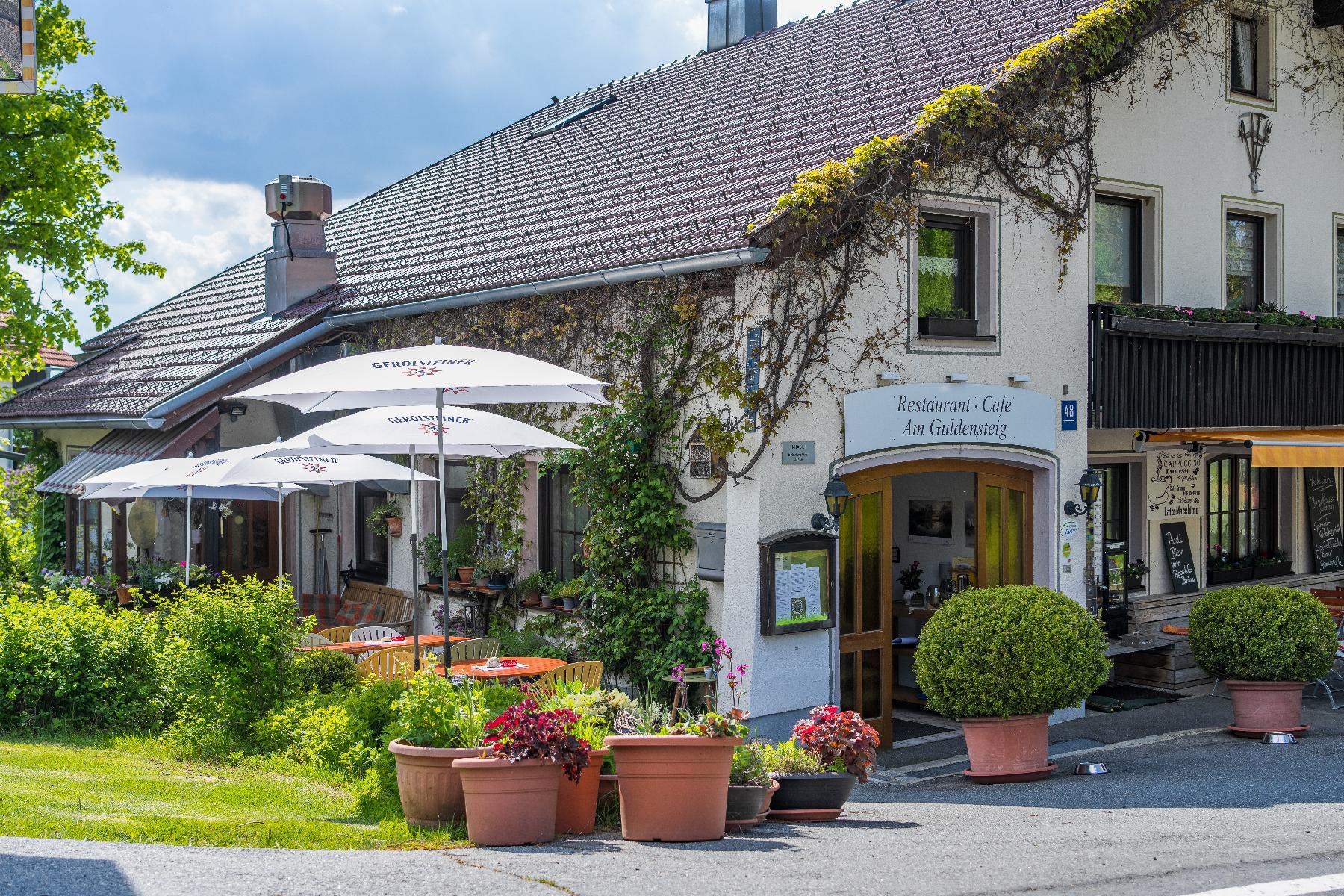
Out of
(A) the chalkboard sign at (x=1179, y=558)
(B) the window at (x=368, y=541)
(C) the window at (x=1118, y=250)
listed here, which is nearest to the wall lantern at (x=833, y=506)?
(C) the window at (x=1118, y=250)

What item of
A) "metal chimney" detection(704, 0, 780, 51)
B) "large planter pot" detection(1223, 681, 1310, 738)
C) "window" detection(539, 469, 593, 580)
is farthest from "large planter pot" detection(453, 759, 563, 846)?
"metal chimney" detection(704, 0, 780, 51)

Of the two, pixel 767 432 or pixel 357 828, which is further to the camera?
pixel 767 432

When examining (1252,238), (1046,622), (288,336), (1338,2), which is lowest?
(1046,622)

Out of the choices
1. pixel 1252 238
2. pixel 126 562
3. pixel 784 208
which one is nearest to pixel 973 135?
pixel 784 208

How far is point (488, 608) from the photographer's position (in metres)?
13.9

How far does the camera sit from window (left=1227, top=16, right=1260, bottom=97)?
15.4 m

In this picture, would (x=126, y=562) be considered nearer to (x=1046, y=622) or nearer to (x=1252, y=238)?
(x=1046, y=622)

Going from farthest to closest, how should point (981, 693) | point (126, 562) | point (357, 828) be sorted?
point (126, 562) < point (981, 693) < point (357, 828)

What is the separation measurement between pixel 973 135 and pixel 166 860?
8718 millimetres

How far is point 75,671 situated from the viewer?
36.0 ft

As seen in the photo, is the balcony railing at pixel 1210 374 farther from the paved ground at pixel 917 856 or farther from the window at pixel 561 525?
the window at pixel 561 525

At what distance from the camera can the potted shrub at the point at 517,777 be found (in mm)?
7055

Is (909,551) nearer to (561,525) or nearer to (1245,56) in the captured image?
(561,525)

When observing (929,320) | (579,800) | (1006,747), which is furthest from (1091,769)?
(579,800)
